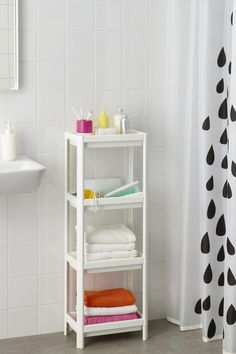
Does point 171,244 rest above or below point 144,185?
below

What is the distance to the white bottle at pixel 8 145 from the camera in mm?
3492

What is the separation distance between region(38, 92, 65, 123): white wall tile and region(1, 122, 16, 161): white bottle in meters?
0.22

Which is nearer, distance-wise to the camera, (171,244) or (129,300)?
(129,300)

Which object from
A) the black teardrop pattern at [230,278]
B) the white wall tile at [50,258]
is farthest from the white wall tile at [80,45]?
the black teardrop pattern at [230,278]

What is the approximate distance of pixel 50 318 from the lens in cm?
383

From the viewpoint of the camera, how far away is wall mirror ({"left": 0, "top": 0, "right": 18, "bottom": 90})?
3.49 metres

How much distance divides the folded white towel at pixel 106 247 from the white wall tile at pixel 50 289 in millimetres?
353

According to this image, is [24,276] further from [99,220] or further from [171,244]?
[171,244]

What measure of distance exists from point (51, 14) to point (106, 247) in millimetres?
1236

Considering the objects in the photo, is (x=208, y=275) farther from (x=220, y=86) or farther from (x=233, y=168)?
(x=220, y=86)

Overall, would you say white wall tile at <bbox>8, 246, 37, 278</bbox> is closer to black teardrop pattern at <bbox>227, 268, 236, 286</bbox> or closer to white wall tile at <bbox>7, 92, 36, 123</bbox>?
white wall tile at <bbox>7, 92, 36, 123</bbox>

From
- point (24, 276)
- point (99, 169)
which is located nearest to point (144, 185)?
point (99, 169)

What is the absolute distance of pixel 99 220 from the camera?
3871 millimetres

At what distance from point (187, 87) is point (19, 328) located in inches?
62.2
